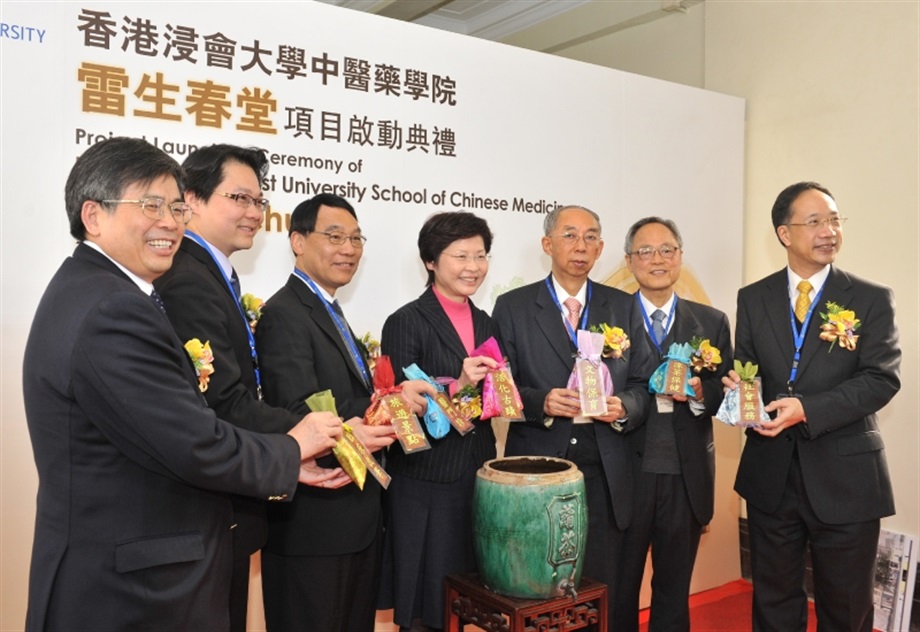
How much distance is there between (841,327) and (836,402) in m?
0.25

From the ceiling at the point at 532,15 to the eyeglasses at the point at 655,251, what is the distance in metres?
2.35

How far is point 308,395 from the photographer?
2127 millimetres

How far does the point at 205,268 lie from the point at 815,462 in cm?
210

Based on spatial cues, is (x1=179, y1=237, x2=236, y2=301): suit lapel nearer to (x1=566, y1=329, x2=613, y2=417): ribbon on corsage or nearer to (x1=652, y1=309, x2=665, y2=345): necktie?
(x1=566, y1=329, x2=613, y2=417): ribbon on corsage

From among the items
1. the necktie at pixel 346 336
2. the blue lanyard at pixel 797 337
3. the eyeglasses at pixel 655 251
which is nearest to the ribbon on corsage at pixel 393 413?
the necktie at pixel 346 336

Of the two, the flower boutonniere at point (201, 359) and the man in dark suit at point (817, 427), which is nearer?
the flower boutonniere at point (201, 359)

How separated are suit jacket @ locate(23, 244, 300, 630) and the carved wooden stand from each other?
2.97ft

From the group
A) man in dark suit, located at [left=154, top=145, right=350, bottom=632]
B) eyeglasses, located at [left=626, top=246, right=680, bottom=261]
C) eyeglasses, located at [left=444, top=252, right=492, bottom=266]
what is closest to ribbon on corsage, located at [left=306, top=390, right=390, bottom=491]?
man in dark suit, located at [left=154, top=145, right=350, bottom=632]

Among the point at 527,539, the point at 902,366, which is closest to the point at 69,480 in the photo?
the point at 527,539

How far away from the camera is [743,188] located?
175 inches

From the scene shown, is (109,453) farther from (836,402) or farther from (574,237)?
(836,402)

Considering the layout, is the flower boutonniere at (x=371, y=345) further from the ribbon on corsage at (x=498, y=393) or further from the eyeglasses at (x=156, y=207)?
the eyeglasses at (x=156, y=207)

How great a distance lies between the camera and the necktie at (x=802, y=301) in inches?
113

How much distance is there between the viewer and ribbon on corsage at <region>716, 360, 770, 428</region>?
269cm
